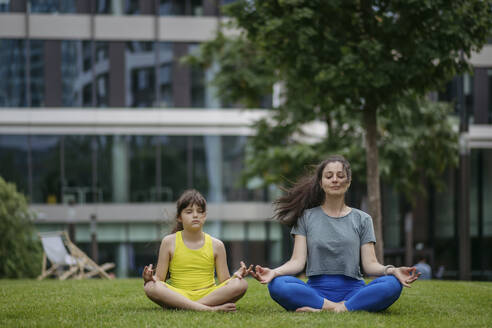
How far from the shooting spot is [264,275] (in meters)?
A: 5.88

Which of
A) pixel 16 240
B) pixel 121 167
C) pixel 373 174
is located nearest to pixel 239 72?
pixel 16 240

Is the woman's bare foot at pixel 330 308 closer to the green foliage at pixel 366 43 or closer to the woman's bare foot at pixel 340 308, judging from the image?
the woman's bare foot at pixel 340 308

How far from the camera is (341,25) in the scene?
11.3m

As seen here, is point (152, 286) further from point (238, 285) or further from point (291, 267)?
point (291, 267)

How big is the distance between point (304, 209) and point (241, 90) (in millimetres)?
13495

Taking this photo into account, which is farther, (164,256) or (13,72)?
(13,72)

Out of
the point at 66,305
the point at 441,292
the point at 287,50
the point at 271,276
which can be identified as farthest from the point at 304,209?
the point at 287,50

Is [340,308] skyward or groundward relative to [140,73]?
groundward

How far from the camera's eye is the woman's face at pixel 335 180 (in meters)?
6.22

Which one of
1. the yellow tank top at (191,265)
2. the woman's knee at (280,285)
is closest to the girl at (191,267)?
the yellow tank top at (191,265)

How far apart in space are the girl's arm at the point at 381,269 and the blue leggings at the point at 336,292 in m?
0.08

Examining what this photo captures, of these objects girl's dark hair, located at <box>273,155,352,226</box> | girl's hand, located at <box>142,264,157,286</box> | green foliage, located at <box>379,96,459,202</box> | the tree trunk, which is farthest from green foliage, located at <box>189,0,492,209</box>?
girl's hand, located at <box>142,264,157,286</box>

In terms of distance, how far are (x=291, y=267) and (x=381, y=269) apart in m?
0.79

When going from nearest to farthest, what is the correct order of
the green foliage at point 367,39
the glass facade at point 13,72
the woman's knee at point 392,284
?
the woman's knee at point 392,284, the green foliage at point 367,39, the glass facade at point 13,72
